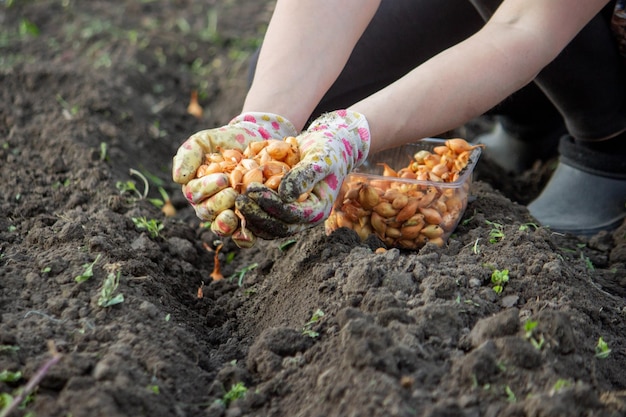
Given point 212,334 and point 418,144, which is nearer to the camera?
point 212,334

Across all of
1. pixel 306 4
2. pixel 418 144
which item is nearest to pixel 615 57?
pixel 418 144

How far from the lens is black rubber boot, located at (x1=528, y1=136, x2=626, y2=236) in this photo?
2242 millimetres

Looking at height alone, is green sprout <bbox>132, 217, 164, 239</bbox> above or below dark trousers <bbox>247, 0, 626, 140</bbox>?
below

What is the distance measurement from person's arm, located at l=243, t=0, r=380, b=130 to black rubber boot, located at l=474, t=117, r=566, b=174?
98cm

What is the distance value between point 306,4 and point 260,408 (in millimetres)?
1033

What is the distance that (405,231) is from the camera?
1833mm

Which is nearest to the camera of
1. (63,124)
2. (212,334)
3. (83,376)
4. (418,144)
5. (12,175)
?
(83,376)

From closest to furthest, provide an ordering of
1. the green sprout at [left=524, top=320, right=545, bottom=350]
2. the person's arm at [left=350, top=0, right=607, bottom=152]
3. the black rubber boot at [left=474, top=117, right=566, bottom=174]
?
1. the green sprout at [left=524, top=320, right=545, bottom=350]
2. the person's arm at [left=350, top=0, right=607, bottom=152]
3. the black rubber boot at [left=474, top=117, right=566, bottom=174]

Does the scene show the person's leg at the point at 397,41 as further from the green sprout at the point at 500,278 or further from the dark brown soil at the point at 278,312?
the green sprout at the point at 500,278

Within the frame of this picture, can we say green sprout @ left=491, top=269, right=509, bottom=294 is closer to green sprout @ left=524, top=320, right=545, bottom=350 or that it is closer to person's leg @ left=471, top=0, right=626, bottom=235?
green sprout @ left=524, top=320, right=545, bottom=350

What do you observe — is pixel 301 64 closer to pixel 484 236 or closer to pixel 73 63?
pixel 484 236

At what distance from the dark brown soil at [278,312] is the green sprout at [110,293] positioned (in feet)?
0.05

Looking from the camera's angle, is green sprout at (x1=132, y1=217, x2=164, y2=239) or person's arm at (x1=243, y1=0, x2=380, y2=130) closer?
person's arm at (x1=243, y1=0, x2=380, y2=130)

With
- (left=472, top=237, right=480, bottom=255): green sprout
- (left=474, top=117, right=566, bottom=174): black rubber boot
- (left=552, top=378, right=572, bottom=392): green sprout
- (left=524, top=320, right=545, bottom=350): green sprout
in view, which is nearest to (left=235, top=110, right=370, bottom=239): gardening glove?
(left=472, top=237, right=480, bottom=255): green sprout
